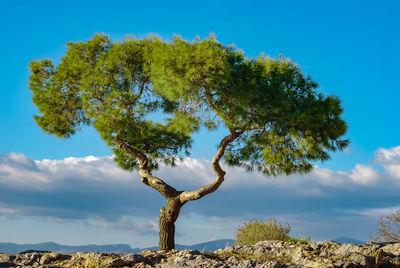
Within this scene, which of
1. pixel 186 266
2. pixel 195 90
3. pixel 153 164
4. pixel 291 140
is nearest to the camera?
pixel 186 266

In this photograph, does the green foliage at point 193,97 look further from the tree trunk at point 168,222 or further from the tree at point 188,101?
the tree trunk at point 168,222

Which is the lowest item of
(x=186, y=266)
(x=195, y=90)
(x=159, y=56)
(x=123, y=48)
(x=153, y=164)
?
(x=186, y=266)

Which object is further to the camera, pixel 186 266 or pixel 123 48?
pixel 123 48

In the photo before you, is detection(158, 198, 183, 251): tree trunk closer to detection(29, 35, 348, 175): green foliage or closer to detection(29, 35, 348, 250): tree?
Answer: detection(29, 35, 348, 250): tree

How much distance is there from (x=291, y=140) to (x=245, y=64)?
3.06 m

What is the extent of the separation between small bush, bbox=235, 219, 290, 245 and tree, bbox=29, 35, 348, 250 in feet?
6.33

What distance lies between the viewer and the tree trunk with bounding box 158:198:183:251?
1181 centimetres

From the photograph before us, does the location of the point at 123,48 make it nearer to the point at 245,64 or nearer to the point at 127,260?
the point at 245,64

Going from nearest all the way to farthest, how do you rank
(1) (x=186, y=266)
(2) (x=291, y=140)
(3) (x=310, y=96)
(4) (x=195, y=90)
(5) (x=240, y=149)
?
(1) (x=186, y=266) → (4) (x=195, y=90) → (3) (x=310, y=96) → (2) (x=291, y=140) → (5) (x=240, y=149)

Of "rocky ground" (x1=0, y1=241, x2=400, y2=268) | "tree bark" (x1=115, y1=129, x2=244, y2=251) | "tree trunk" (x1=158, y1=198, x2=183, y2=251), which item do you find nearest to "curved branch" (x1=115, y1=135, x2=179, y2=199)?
"tree bark" (x1=115, y1=129, x2=244, y2=251)

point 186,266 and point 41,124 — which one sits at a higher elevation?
point 41,124

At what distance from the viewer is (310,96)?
1158 centimetres

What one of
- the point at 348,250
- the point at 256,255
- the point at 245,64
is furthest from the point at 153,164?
the point at 348,250

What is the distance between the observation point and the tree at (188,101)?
34.1 feet
